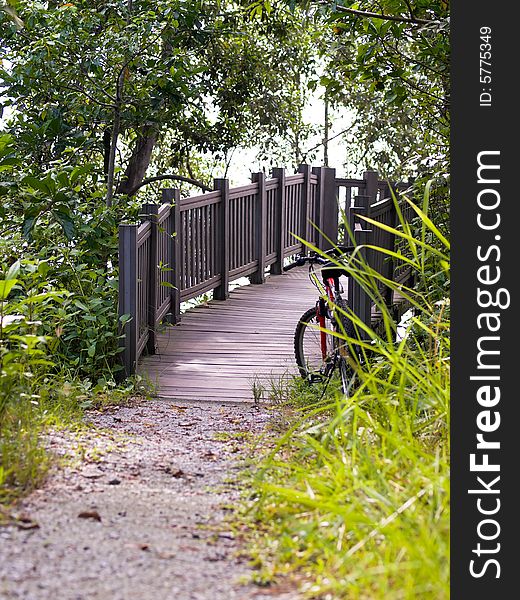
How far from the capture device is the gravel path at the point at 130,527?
9.24ft

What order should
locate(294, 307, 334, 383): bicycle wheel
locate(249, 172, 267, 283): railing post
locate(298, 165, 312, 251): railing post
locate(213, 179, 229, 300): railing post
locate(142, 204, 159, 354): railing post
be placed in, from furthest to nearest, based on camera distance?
locate(298, 165, 312, 251): railing post
locate(249, 172, 267, 283): railing post
locate(213, 179, 229, 300): railing post
locate(142, 204, 159, 354): railing post
locate(294, 307, 334, 383): bicycle wheel

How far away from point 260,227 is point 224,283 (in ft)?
4.22

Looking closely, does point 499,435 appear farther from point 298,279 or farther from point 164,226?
point 298,279

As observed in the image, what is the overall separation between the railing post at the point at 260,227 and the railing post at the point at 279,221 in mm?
512

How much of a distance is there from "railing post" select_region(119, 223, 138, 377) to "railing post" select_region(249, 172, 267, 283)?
15.1ft

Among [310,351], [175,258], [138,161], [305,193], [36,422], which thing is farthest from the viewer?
[305,193]

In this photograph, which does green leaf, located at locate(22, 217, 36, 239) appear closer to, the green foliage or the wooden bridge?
the wooden bridge

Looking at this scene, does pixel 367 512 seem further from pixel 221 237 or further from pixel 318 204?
pixel 318 204

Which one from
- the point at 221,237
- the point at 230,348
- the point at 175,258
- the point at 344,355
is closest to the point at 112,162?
the point at 175,258

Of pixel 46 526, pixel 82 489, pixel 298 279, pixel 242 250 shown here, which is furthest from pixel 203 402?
pixel 298 279

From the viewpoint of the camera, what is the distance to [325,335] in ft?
21.2

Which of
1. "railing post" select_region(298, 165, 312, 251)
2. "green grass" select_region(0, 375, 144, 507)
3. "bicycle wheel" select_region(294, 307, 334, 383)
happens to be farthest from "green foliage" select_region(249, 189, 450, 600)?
"railing post" select_region(298, 165, 312, 251)

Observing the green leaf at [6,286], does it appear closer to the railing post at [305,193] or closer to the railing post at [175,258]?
the railing post at [175,258]

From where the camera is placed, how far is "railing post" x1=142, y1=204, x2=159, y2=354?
7598mm
